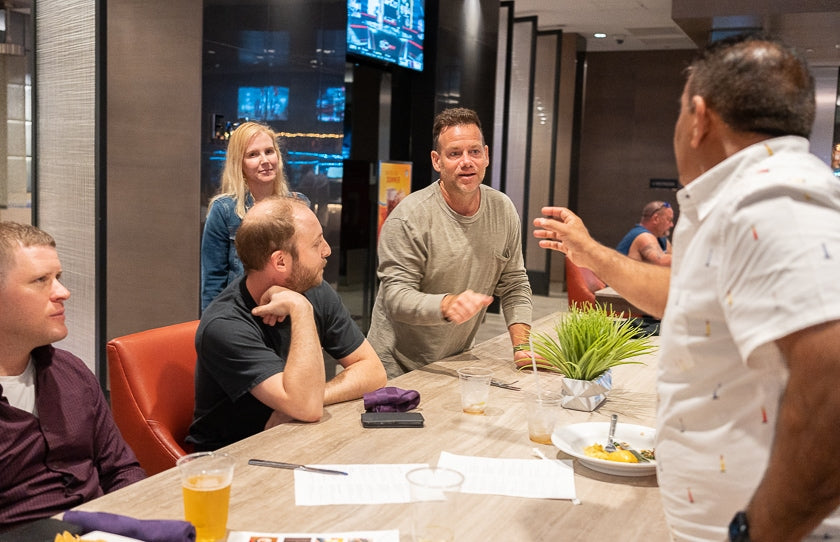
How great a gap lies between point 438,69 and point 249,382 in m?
5.52

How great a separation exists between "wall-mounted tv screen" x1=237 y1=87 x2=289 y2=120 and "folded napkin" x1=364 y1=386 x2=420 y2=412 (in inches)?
114

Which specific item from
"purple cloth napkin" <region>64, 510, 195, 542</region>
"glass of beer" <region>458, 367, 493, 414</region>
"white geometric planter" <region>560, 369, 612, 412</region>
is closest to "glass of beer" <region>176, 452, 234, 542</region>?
"purple cloth napkin" <region>64, 510, 195, 542</region>

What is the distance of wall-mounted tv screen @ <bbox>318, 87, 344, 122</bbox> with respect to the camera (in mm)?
5273

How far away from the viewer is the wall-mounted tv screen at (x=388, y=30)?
20.2 feet

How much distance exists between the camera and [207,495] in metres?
1.35

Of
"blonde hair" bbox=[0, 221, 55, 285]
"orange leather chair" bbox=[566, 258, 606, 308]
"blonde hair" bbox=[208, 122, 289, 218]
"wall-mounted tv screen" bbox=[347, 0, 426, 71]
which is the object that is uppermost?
"wall-mounted tv screen" bbox=[347, 0, 426, 71]

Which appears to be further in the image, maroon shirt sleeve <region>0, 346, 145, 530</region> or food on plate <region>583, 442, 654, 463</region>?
food on plate <region>583, 442, 654, 463</region>

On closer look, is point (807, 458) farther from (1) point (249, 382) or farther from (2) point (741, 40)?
(1) point (249, 382)

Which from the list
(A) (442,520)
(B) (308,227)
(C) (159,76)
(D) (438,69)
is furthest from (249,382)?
(D) (438,69)

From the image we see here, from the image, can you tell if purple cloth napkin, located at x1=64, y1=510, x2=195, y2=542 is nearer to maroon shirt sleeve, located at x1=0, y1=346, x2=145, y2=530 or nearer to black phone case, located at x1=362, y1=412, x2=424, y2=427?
maroon shirt sleeve, located at x1=0, y1=346, x2=145, y2=530

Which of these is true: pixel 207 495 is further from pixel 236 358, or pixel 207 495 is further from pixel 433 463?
pixel 236 358

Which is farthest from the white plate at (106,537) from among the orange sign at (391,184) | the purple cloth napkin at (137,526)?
the orange sign at (391,184)

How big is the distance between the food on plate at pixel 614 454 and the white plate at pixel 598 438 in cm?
2

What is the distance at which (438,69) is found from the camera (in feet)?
23.4
